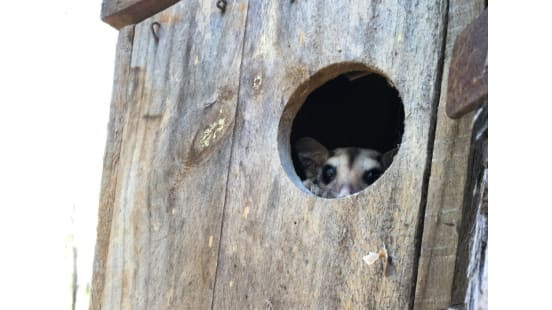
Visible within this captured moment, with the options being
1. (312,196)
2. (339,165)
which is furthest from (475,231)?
(339,165)

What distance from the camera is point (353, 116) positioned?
329cm

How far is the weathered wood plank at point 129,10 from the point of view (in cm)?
230

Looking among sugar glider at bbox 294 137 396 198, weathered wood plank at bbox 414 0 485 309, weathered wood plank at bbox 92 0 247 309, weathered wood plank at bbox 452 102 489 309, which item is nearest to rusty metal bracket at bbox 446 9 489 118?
weathered wood plank at bbox 452 102 489 309

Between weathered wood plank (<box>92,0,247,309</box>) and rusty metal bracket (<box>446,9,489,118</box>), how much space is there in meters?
0.84

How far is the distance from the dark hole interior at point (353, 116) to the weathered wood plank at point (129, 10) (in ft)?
2.45

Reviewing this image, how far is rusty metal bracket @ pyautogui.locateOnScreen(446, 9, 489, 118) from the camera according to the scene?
1.08 meters

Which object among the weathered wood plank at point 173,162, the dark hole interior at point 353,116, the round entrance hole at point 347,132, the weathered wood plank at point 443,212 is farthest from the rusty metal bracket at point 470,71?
the dark hole interior at point 353,116

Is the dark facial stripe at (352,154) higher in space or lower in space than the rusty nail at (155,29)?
lower

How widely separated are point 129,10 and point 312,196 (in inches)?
39.4

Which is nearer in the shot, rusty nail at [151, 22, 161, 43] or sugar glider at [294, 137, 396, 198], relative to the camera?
rusty nail at [151, 22, 161, 43]

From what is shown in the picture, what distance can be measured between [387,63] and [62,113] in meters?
3.49

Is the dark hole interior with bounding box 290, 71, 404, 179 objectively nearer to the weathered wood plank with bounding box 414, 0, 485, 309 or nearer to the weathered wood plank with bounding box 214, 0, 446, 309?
the weathered wood plank with bounding box 214, 0, 446, 309

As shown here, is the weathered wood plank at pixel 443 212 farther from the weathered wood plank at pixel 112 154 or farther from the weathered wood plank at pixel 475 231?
the weathered wood plank at pixel 112 154
